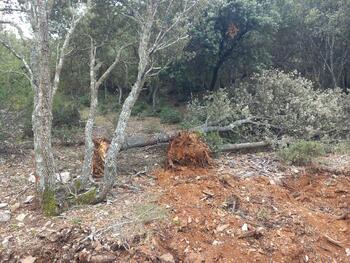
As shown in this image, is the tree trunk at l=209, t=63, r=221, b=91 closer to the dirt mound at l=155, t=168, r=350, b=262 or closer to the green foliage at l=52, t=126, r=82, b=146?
the green foliage at l=52, t=126, r=82, b=146

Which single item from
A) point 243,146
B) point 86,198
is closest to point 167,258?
point 86,198

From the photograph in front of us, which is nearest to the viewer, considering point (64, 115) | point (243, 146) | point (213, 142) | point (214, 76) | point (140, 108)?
point (213, 142)

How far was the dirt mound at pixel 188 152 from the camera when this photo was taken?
316 inches

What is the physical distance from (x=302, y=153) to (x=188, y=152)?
8.66ft

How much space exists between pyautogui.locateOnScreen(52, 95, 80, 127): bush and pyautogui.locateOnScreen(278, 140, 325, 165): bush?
6741 mm

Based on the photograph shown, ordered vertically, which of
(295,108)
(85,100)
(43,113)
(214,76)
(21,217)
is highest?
(214,76)

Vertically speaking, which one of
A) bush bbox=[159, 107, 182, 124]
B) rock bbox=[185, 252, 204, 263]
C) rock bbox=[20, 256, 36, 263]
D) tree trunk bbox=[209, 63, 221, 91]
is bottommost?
rock bbox=[185, 252, 204, 263]

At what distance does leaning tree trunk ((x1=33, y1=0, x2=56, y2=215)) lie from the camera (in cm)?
562

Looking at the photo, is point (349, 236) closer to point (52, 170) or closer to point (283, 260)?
point (283, 260)

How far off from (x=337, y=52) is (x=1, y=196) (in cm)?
1645

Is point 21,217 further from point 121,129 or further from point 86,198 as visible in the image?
point 121,129

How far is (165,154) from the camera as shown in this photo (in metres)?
8.90

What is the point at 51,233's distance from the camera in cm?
529

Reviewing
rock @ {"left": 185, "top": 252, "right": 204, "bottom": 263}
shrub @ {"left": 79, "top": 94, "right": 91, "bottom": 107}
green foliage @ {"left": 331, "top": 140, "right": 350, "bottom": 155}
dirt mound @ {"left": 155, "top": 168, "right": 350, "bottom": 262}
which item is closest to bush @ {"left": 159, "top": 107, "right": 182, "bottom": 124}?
shrub @ {"left": 79, "top": 94, "right": 91, "bottom": 107}
